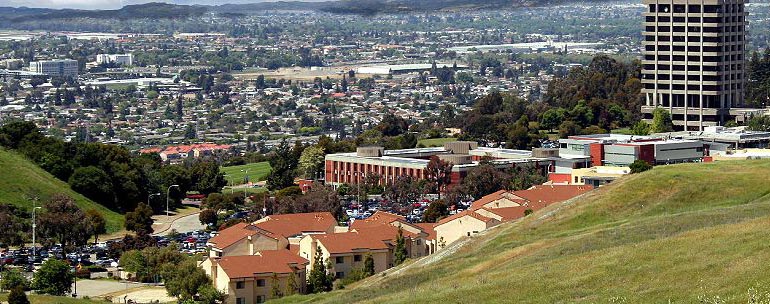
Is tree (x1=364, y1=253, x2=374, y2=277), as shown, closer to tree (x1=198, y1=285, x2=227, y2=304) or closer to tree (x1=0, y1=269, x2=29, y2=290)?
tree (x1=198, y1=285, x2=227, y2=304)

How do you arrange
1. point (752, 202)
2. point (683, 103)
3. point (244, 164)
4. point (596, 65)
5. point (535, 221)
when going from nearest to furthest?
point (752, 202) < point (535, 221) < point (683, 103) < point (244, 164) < point (596, 65)

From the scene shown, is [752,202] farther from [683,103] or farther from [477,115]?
[477,115]

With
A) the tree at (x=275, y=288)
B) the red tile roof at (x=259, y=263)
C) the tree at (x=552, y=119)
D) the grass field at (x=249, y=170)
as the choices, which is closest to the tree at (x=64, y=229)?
the red tile roof at (x=259, y=263)

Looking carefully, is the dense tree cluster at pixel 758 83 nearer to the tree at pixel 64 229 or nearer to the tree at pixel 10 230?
the tree at pixel 64 229

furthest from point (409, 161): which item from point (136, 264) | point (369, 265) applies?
point (369, 265)

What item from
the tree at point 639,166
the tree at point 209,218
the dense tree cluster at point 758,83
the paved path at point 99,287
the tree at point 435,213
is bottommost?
the tree at point 209,218

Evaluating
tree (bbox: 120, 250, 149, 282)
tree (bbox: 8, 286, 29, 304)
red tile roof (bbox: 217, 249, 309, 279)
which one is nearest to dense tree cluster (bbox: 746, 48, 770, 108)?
tree (bbox: 120, 250, 149, 282)

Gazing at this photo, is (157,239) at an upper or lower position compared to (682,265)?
lower

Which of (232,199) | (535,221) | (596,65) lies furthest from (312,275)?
(596,65)
